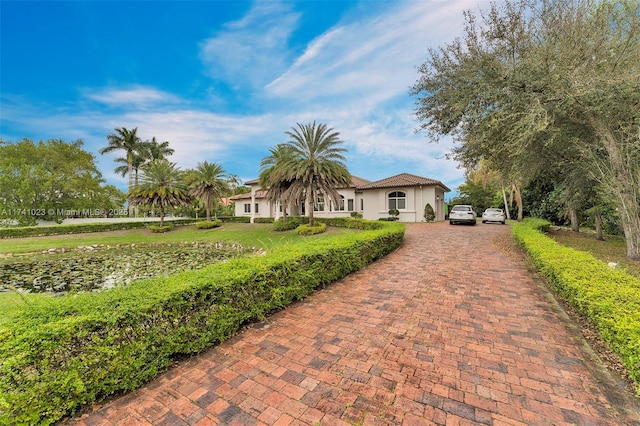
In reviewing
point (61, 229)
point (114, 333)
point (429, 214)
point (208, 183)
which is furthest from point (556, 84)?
point (61, 229)

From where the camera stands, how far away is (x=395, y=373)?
2916 mm

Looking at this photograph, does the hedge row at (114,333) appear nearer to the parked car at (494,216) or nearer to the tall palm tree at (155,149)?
the parked car at (494,216)

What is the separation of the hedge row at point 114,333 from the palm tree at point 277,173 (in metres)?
13.7

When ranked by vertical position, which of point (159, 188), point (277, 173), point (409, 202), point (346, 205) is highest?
point (277, 173)

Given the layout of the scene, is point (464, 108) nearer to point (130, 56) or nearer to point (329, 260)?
point (329, 260)

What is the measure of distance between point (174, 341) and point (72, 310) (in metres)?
1.06

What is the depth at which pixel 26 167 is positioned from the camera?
24.3 metres

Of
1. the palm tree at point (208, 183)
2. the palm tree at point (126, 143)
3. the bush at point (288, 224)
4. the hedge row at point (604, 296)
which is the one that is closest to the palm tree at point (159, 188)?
the palm tree at point (208, 183)

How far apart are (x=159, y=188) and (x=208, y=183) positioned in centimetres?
436

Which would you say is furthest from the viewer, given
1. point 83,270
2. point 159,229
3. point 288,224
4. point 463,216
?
point 159,229

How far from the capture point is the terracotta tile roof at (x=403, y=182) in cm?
2216

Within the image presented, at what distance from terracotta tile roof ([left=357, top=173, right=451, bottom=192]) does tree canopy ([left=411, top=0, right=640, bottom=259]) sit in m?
12.4

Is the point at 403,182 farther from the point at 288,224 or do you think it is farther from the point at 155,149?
the point at 155,149

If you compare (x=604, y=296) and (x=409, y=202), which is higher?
(x=409, y=202)
